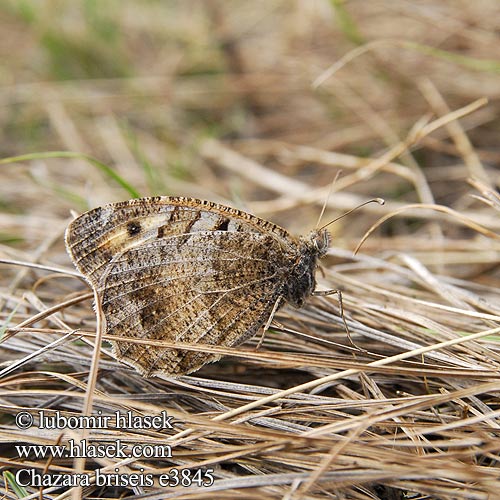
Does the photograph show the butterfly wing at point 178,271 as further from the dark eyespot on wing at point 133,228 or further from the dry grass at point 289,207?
the dry grass at point 289,207

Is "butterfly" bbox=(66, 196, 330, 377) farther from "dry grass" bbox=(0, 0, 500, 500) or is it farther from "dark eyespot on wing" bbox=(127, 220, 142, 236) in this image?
"dry grass" bbox=(0, 0, 500, 500)

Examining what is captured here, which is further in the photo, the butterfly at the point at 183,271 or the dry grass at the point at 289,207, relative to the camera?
the butterfly at the point at 183,271

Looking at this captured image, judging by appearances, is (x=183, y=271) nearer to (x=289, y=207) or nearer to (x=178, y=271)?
(x=178, y=271)

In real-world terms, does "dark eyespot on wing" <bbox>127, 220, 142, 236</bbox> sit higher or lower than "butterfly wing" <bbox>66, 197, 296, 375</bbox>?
higher

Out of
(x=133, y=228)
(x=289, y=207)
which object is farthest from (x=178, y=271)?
(x=289, y=207)

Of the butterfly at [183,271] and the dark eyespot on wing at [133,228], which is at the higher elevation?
the dark eyespot on wing at [133,228]

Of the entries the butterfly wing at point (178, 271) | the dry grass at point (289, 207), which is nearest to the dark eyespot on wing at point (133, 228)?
the butterfly wing at point (178, 271)

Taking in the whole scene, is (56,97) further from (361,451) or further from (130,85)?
(361,451)

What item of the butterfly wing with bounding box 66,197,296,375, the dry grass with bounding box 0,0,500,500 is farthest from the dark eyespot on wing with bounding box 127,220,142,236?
the dry grass with bounding box 0,0,500,500
